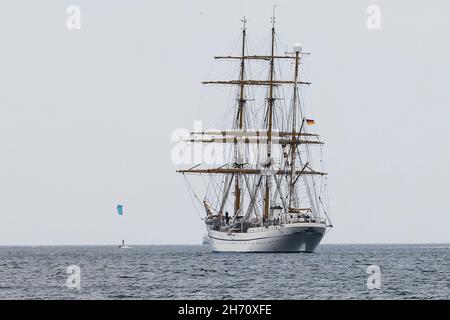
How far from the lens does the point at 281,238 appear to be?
149250 mm

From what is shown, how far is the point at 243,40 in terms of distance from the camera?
15962 centimetres

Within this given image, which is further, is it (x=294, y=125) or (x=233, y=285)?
(x=294, y=125)

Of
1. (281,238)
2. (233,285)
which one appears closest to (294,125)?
(281,238)

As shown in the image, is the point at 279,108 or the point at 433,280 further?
the point at 279,108

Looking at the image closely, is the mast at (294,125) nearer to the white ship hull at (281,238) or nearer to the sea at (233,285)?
the white ship hull at (281,238)

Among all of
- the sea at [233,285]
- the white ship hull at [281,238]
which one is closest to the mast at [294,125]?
the white ship hull at [281,238]

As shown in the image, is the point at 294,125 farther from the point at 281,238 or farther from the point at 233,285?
the point at 233,285

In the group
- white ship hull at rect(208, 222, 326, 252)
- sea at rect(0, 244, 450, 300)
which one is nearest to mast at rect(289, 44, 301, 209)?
white ship hull at rect(208, 222, 326, 252)

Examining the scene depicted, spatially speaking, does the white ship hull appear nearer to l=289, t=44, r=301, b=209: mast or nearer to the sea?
l=289, t=44, r=301, b=209: mast
